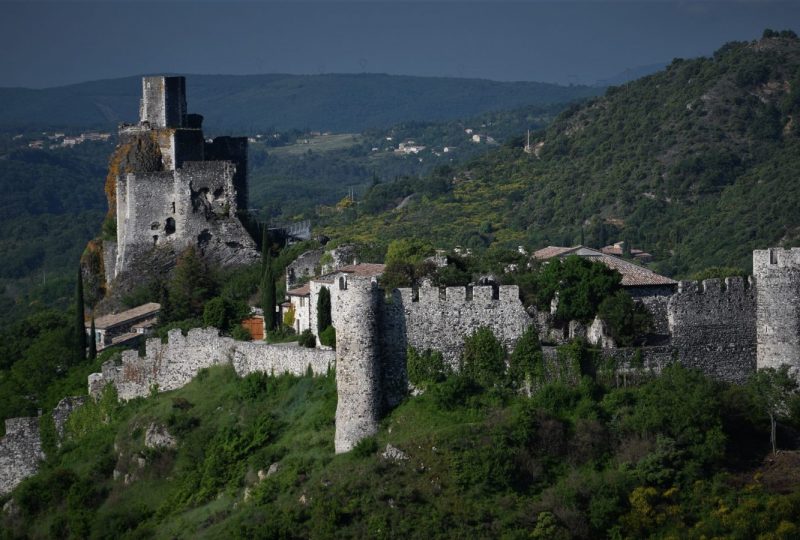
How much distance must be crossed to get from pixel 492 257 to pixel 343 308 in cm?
1251

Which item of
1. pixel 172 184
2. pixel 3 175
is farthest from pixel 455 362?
pixel 3 175

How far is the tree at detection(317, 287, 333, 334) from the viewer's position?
159 feet

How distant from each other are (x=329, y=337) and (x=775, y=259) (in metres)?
11.8

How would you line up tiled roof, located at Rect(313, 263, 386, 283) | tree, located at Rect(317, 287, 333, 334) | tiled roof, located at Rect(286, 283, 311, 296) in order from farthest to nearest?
tiled roof, located at Rect(286, 283, 311, 296)
tiled roof, located at Rect(313, 263, 386, 283)
tree, located at Rect(317, 287, 333, 334)

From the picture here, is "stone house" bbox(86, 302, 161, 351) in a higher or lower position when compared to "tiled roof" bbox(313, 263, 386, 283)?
lower

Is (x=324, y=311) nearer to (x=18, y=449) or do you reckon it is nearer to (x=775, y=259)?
(x=775, y=259)

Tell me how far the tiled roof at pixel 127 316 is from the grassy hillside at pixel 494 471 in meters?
14.0

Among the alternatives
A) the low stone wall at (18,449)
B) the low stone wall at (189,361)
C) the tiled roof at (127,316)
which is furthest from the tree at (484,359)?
the tiled roof at (127,316)

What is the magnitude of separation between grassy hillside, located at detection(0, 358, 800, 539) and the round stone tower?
0.56 metres

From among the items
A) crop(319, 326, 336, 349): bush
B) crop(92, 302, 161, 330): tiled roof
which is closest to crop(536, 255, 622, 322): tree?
crop(319, 326, 336, 349): bush

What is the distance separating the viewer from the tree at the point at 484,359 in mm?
43031

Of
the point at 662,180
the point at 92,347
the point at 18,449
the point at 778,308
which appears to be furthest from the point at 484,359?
the point at 662,180

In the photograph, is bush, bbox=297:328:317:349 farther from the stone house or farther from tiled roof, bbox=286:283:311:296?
the stone house

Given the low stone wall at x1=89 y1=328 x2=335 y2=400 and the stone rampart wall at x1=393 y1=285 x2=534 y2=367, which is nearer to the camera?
the stone rampart wall at x1=393 y1=285 x2=534 y2=367
